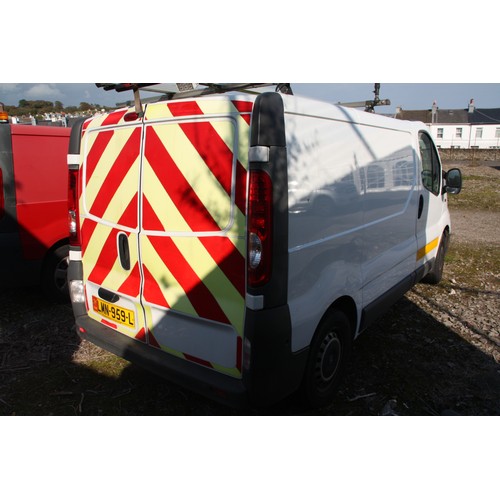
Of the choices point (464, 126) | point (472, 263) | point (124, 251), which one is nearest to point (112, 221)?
point (124, 251)

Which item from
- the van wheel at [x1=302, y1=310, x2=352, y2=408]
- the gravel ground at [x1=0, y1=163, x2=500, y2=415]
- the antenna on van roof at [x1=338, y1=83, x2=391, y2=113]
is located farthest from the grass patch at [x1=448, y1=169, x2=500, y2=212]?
the van wheel at [x1=302, y1=310, x2=352, y2=408]

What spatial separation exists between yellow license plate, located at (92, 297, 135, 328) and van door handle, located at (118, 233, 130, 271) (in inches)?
12.9

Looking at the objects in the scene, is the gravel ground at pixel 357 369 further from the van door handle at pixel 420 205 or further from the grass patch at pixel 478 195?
the grass patch at pixel 478 195

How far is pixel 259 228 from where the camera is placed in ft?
Result: 7.23

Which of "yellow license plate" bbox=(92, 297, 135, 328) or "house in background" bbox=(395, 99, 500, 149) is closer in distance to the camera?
"yellow license plate" bbox=(92, 297, 135, 328)

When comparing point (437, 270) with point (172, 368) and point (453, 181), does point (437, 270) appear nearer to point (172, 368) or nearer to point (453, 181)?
point (453, 181)

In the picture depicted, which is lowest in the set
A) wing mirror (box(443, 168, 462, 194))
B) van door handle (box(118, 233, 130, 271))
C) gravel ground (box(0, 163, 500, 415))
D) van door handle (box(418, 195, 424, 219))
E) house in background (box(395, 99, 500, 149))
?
gravel ground (box(0, 163, 500, 415))

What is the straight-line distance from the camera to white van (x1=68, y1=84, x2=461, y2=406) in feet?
7.35

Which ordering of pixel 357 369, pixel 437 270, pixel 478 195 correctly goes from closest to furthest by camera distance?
pixel 357 369, pixel 437 270, pixel 478 195

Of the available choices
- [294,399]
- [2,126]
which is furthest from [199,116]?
[2,126]

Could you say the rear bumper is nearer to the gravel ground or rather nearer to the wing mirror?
the gravel ground

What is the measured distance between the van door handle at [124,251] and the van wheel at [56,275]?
8.27 ft

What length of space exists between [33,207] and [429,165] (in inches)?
178

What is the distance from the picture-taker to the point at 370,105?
4125 millimetres
